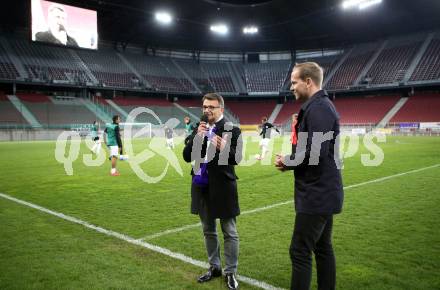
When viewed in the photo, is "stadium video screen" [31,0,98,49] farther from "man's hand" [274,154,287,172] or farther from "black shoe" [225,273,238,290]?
"man's hand" [274,154,287,172]

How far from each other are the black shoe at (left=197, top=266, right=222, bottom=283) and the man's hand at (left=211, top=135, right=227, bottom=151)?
146 centimetres

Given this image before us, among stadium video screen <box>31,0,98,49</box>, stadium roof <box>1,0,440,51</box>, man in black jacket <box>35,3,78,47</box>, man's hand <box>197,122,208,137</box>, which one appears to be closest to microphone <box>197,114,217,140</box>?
man's hand <box>197,122,208,137</box>

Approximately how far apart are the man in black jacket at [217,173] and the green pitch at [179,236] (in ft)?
1.44

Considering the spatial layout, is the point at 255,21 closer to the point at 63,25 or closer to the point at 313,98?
the point at 63,25

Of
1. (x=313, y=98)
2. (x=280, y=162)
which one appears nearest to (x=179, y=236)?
(x=280, y=162)

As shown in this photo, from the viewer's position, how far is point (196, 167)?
4203 mm

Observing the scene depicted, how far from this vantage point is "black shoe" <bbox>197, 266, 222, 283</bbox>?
164 inches

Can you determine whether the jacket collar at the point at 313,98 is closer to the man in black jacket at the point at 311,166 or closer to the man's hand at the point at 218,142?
the man in black jacket at the point at 311,166

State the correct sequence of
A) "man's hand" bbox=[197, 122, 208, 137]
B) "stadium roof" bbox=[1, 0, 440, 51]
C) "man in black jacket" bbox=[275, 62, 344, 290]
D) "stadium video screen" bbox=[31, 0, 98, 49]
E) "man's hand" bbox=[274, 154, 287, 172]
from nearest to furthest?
"man in black jacket" bbox=[275, 62, 344, 290] < "man's hand" bbox=[274, 154, 287, 172] < "man's hand" bbox=[197, 122, 208, 137] < "stadium video screen" bbox=[31, 0, 98, 49] < "stadium roof" bbox=[1, 0, 440, 51]

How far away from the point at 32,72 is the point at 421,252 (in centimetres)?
4923

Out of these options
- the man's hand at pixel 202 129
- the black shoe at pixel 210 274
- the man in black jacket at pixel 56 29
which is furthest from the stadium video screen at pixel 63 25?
the black shoe at pixel 210 274

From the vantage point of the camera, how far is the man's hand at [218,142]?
3865 millimetres

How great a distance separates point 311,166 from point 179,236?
334cm

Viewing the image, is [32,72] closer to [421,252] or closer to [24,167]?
[24,167]
